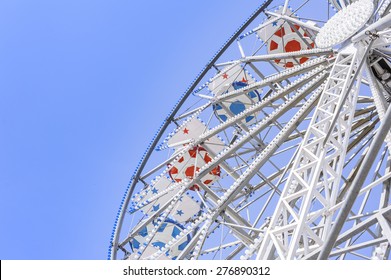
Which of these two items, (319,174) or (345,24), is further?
(345,24)

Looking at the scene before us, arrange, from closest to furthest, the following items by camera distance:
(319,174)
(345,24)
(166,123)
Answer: (319,174)
(345,24)
(166,123)

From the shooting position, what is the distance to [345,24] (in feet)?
40.2

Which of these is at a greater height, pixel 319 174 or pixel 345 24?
pixel 345 24

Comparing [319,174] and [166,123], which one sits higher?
[166,123]

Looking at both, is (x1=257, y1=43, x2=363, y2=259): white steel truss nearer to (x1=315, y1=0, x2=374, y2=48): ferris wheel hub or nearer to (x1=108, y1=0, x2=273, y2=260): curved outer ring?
(x1=315, y1=0, x2=374, y2=48): ferris wheel hub

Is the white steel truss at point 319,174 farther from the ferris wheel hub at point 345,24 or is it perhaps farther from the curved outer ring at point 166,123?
the curved outer ring at point 166,123

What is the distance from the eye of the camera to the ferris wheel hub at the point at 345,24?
11.8 meters

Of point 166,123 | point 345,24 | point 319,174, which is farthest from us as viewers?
point 166,123

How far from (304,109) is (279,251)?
5.09 metres

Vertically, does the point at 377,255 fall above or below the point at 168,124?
below

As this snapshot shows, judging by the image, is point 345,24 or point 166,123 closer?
point 345,24

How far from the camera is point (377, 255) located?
7949mm
